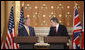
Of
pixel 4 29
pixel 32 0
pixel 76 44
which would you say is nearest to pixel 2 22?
pixel 4 29

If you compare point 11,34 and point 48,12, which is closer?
point 11,34

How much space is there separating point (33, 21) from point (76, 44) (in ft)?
9.47

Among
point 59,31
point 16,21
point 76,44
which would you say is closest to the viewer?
point 59,31

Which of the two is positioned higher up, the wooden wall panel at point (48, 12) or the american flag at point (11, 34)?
the wooden wall panel at point (48, 12)

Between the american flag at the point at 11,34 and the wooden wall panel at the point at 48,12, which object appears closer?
the american flag at the point at 11,34

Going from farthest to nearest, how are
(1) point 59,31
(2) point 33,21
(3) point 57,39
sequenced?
(2) point 33,21 < (1) point 59,31 < (3) point 57,39

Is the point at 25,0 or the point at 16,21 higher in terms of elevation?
the point at 25,0

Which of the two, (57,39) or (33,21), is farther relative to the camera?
(33,21)

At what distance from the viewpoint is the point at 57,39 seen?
15.5 feet

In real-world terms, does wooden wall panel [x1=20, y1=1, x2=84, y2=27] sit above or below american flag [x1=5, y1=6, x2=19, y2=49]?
above

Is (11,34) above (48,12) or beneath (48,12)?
beneath

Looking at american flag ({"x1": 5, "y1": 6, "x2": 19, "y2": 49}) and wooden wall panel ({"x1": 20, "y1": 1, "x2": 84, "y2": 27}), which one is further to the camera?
wooden wall panel ({"x1": 20, "y1": 1, "x2": 84, "y2": 27})

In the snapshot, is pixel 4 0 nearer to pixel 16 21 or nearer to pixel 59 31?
pixel 16 21

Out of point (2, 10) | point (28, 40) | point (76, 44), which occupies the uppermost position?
point (2, 10)
